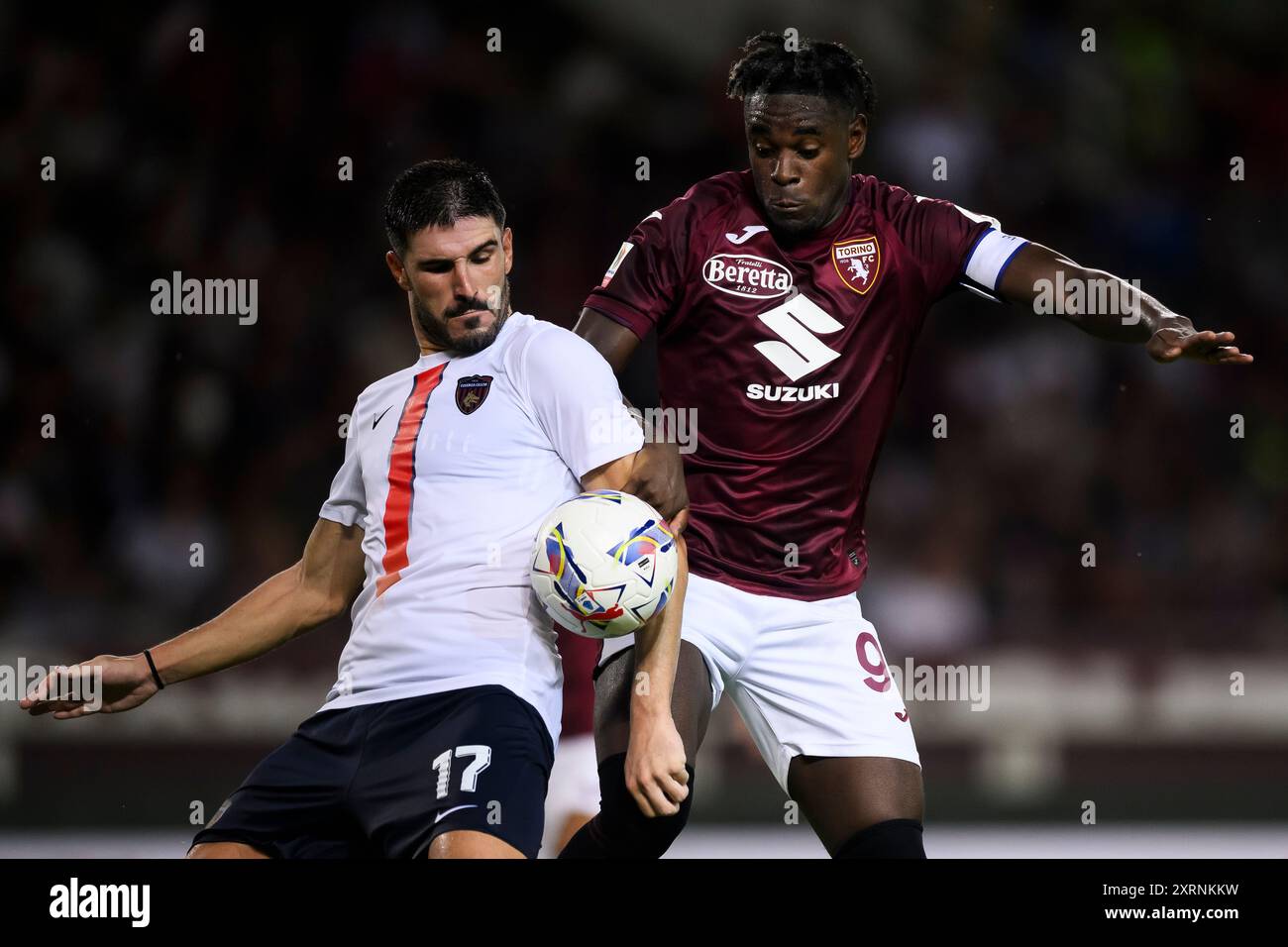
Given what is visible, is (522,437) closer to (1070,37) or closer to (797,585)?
(797,585)

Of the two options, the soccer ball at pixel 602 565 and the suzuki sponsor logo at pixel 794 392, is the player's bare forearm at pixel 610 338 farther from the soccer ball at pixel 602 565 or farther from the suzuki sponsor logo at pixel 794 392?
the soccer ball at pixel 602 565

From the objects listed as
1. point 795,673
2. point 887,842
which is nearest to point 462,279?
point 795,673

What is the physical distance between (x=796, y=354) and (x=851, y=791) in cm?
113

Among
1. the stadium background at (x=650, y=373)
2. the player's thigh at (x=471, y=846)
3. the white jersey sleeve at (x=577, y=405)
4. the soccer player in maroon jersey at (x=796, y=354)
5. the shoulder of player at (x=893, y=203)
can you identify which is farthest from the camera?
the stadium background at (x=650, y=373)

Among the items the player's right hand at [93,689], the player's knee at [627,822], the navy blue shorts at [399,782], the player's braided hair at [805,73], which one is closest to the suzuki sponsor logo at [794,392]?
the player's braided hair at [805,73]

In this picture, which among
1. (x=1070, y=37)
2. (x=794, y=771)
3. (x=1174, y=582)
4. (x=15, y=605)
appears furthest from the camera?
(x=1070, y=37)

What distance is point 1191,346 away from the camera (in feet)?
11.9

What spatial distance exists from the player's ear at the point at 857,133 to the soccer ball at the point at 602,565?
134 cm

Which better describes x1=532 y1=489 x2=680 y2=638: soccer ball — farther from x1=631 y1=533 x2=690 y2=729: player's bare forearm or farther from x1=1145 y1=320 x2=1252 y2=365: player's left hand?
x1=1145 y1=320 x2=1252 y2=365: player's left hand

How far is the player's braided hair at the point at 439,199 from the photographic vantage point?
3756 mm

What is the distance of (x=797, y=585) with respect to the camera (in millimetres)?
4145

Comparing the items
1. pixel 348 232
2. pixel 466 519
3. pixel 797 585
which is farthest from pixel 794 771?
pixel 348 232

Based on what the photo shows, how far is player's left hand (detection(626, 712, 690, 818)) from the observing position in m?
3.36

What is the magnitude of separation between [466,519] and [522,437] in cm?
22
